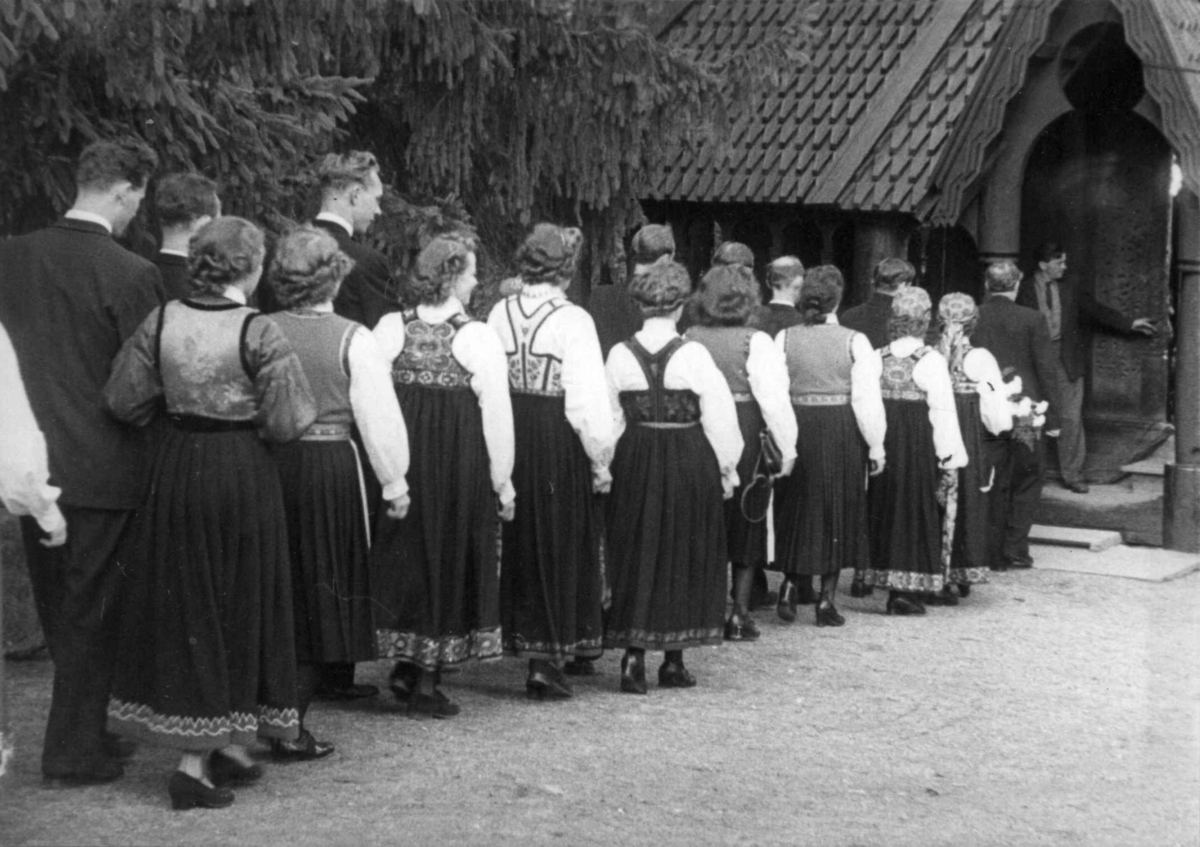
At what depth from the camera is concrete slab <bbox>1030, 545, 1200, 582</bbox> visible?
1162 cm

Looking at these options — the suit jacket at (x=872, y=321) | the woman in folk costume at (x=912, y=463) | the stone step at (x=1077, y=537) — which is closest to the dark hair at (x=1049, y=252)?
the stone step at (x=1077, y=537)

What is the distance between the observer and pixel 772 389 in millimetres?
9031

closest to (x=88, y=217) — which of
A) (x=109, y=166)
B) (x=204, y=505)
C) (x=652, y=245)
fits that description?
(x=109, y=166)

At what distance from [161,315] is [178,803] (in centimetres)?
161

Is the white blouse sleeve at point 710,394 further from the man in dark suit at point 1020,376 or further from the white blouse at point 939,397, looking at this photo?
the man in dark suit at point 1020,376

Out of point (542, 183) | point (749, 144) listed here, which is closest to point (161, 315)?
point (542, 183)

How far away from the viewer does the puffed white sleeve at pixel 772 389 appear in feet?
29.4

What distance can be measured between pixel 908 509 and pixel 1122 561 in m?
2.50

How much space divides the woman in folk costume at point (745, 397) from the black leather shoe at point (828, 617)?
16.1 inches

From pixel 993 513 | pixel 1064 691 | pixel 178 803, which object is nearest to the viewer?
pixel 178 803

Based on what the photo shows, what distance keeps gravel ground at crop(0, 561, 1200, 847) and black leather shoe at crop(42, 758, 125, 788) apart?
0.16 ft

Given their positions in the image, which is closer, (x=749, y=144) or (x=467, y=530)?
(x=467, y=530)

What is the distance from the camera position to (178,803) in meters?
5.95

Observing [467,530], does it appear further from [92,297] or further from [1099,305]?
[1099,305]
